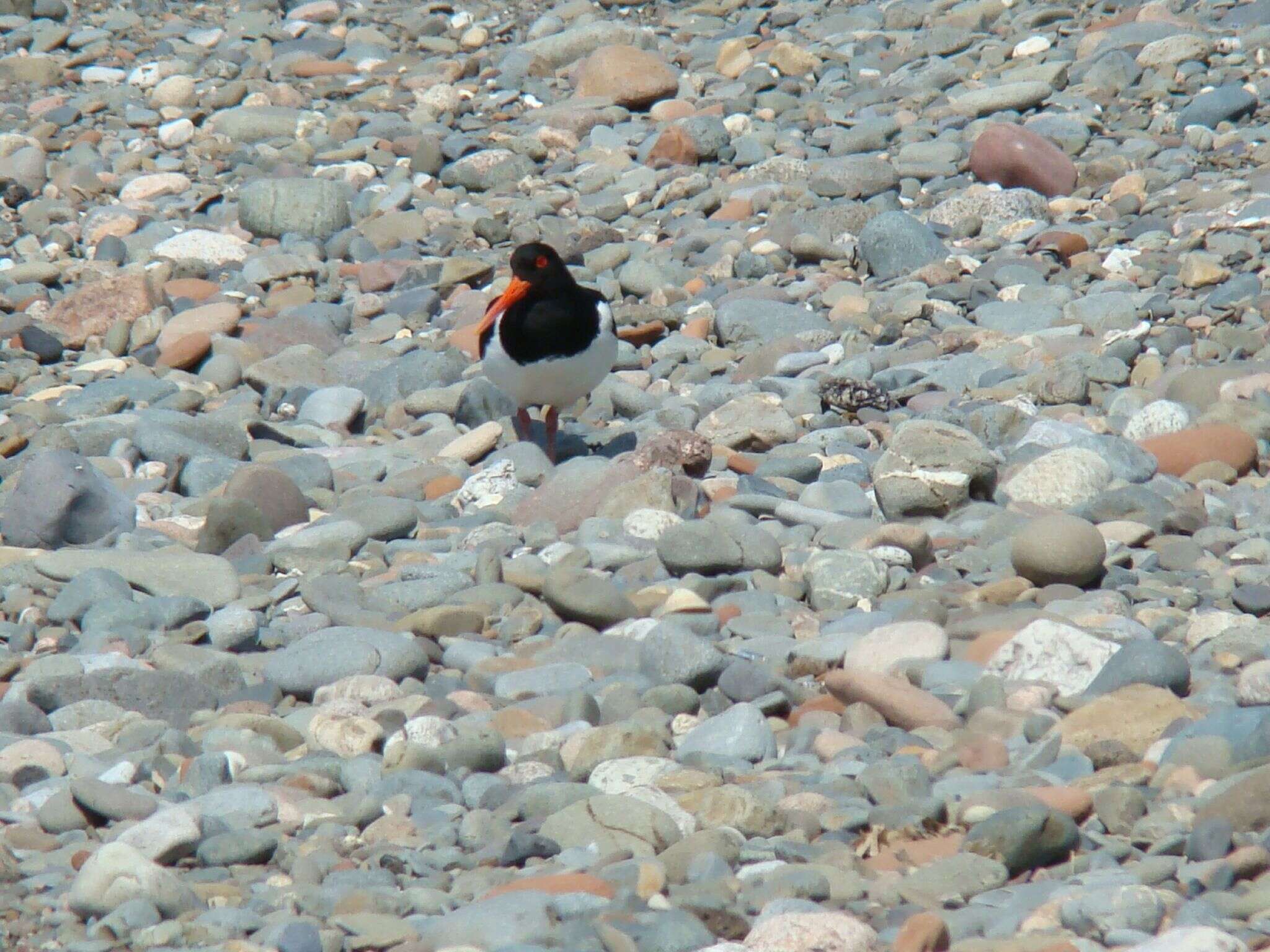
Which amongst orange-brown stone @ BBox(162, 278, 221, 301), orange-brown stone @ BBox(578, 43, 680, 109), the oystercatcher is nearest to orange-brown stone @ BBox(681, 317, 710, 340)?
the oystercatcher

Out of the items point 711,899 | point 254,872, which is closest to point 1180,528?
point 711,899

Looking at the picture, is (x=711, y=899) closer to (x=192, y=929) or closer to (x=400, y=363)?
(x=192, y=929)

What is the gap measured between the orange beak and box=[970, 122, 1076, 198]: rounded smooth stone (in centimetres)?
347

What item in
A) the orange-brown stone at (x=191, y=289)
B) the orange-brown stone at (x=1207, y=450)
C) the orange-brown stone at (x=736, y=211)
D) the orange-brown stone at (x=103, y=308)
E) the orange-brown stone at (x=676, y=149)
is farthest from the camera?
the orange-brown stone at (x=676, y=149)

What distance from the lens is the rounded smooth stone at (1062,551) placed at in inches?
176

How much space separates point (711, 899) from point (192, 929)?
970 mm

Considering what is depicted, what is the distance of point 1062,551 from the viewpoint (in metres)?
4.48

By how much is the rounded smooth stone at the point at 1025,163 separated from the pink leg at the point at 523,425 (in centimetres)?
357

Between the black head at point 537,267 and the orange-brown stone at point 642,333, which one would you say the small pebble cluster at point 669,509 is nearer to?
the orange-brown stone at point 642,333

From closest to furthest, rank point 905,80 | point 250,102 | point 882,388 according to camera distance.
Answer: point 882,388 → point 905,80 → point 250,102

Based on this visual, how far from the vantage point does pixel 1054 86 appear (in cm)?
994

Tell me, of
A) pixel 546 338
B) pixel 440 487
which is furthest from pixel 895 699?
pixel 546 338

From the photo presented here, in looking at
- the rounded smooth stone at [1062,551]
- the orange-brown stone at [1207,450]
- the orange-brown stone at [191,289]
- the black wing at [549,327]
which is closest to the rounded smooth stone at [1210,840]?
the rounded smooth stone at [1062,551]

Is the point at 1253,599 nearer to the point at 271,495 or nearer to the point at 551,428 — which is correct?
the point at 551,428
